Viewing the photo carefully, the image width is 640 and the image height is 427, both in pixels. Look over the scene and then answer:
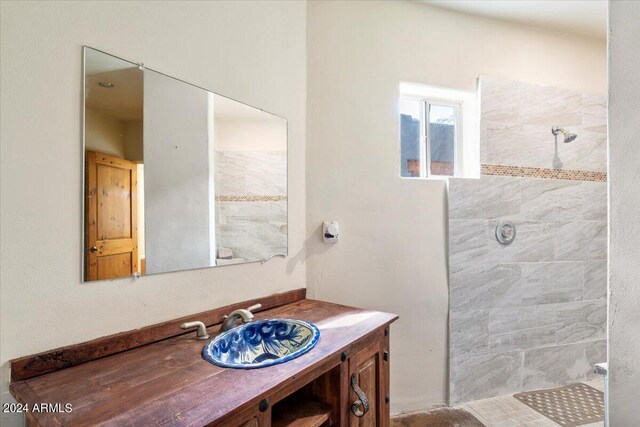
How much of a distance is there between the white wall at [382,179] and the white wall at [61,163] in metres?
0.71

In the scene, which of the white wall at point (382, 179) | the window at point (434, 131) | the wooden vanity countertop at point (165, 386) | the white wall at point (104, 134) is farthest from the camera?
the window at point (434, 131)

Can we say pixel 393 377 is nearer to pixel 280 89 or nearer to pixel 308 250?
pixel 308 250

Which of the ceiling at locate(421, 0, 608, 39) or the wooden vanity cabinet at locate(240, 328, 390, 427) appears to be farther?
the ceiling at locate(421, 0, 608, 39)

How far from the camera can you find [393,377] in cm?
185

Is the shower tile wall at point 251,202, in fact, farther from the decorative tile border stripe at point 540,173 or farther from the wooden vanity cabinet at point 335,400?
the decorative tile border stripe at point 540,173

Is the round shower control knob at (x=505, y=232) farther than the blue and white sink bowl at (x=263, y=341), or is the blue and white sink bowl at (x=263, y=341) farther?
the round shower control knob at (x=505, y=232)

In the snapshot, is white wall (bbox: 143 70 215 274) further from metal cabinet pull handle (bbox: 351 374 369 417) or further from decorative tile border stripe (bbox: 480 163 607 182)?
decorative tile border stripe (bbox: 480 163 607 182)

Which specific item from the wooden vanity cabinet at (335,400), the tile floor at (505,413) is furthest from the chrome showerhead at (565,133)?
the wooden vanity cabinet at (335,400)

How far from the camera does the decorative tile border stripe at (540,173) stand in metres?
2.03

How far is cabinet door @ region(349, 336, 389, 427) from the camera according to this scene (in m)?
1.10

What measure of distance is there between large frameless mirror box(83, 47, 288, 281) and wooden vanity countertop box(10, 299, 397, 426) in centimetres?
28

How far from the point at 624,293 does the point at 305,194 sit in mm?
1331

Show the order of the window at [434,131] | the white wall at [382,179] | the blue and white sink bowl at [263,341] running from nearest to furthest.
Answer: the blue and white sink bowl at [263,341], the white wall at [382,179], the window at [434,131]

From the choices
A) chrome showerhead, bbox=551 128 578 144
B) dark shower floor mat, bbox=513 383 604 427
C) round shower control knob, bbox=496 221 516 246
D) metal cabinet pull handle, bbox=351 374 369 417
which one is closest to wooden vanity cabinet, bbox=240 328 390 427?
metal cabinet pull handle, bbox=351 374 369 417
